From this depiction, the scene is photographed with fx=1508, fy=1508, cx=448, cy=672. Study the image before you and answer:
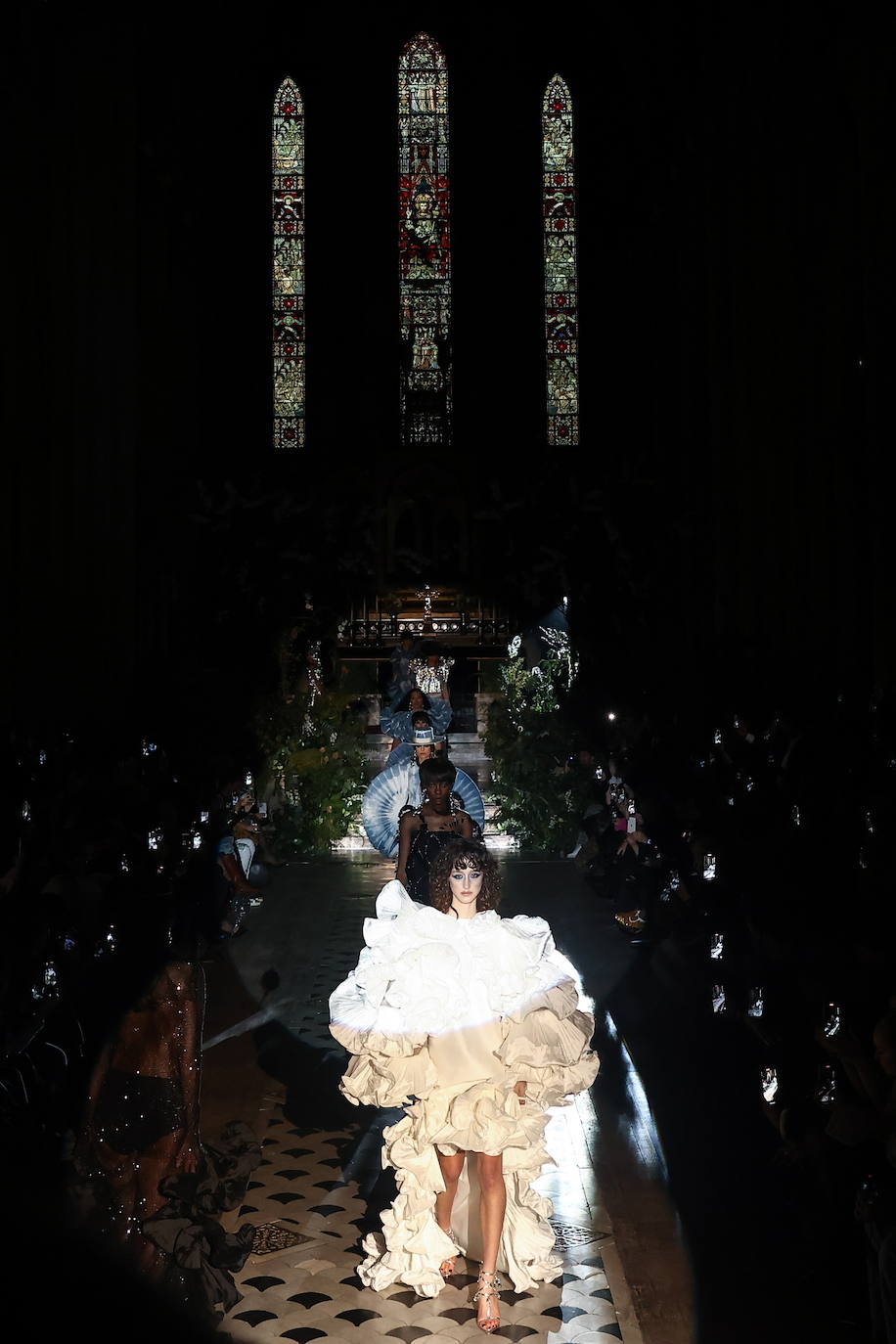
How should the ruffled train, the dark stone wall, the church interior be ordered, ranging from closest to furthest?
the ruffled train
the church interior
the dark stone wall

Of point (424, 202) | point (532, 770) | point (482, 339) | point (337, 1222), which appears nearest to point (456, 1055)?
point (337, 1222)

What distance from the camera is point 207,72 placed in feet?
83.0

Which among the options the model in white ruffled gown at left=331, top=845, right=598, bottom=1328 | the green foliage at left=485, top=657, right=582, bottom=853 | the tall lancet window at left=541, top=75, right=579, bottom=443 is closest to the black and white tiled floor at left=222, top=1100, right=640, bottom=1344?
the model in white ruffled gown at left=331, top=845, right=598, bottom=1328

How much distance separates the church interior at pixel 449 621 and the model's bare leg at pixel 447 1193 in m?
0.07

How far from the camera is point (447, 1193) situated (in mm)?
5219

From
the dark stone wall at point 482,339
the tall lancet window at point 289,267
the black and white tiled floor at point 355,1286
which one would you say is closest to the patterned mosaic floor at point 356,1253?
the black and white tiled floor at point 355,1286

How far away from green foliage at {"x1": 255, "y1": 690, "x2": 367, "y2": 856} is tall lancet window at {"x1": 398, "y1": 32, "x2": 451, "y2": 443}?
11.6 meters

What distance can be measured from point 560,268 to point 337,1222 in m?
23.2

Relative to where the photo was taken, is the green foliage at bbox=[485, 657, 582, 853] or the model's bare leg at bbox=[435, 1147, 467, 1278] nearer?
the model's bare leg at bbox=[435, 1147, 467, 1278]

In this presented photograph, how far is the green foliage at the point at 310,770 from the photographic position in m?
14.7

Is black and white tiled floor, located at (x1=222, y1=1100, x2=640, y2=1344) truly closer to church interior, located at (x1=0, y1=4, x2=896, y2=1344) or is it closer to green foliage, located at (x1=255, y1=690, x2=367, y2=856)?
church interior, located at (x1=0, y1=4, x2=896, y2=1344)

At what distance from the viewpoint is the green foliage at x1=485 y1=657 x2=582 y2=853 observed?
47.9ft

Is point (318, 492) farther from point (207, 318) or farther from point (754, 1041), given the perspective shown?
point (754, 1041)

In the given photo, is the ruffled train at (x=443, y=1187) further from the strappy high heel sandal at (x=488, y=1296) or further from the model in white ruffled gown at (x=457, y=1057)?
the strappy high heel sandal at (x=488, y=1296)
